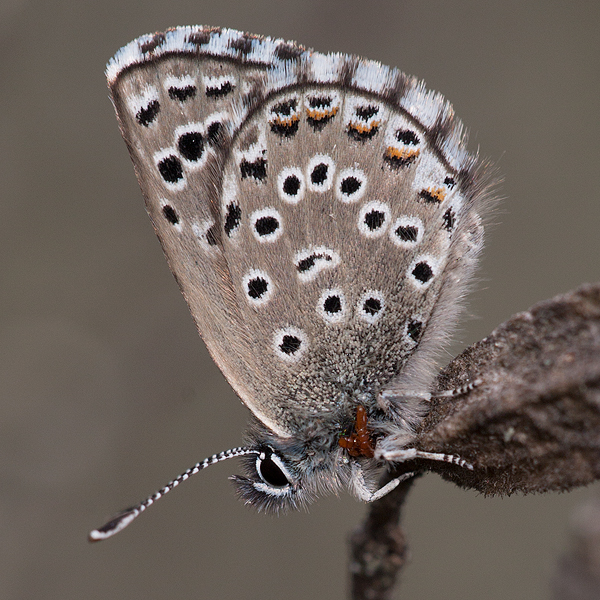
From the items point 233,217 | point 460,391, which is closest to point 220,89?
point 233,217

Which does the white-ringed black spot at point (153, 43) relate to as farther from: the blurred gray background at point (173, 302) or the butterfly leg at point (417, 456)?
the blurred gray background at point (173, 302)

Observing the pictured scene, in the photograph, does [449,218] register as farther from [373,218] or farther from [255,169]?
[255,169]

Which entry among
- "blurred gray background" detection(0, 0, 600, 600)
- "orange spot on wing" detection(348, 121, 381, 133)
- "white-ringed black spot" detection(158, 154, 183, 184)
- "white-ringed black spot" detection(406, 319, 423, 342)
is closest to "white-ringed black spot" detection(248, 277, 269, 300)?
"white-ringed black spot" detection(158, 154, 183, 184)

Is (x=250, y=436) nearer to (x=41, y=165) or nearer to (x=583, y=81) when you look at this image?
(x=41, y=165)

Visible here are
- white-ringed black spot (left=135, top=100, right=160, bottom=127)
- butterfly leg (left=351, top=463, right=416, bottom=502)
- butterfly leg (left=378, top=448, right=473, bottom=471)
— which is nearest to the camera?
butterfly leg (left=378, top=448, right=473, bottom=471)

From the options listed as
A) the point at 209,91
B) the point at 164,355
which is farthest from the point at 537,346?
the point at 164,355

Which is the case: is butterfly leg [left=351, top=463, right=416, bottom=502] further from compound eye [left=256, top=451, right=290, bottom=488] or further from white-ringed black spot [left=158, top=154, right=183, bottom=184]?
white-ringed black spot [left=158, top=154, right=183, bottom=184]

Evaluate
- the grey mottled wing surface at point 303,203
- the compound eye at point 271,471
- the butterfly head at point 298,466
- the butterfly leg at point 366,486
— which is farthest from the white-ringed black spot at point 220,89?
the butterfly leg at point 366,486
